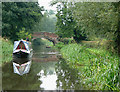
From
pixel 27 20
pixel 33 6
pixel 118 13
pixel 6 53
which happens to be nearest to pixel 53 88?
pixel 118 13

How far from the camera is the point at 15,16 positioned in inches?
933

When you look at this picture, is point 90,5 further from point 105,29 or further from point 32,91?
point 32,91

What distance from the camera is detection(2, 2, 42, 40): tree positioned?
73.2ft

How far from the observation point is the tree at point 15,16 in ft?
73.2

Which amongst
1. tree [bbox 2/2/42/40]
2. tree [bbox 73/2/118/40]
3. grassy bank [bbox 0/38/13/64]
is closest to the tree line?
tree [bbox 73/2/118/40]

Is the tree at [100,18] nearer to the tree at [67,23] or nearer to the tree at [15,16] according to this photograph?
the tree at [67,23]

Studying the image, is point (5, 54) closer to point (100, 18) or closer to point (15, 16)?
point (15, 16)

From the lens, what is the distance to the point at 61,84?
7645 mm

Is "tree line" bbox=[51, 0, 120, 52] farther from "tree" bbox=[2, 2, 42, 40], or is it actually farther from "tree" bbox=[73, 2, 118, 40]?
"tree" bbox=[2, 2, 42, 40]

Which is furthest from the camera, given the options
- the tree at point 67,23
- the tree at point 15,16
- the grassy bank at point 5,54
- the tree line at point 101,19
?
the tree at point 67,23

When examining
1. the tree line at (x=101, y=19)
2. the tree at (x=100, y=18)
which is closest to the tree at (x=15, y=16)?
the tree line at (x=101, y=19)

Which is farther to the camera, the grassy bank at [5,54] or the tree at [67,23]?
the tree at [67,23]

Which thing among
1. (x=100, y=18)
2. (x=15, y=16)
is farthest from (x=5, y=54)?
(x=100, y=18)

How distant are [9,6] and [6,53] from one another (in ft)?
28.6
